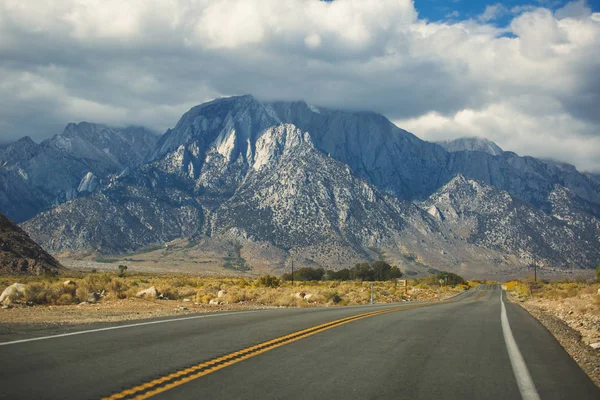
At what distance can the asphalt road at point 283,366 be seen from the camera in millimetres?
7430

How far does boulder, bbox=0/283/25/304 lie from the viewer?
80.9 feet

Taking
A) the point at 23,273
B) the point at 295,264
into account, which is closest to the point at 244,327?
the point at 23,273

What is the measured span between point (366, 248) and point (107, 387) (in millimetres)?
193025

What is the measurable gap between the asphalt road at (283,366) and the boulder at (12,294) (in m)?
14.2

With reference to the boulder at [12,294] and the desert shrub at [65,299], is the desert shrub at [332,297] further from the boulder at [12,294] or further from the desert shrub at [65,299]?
the boulder at [12,294]

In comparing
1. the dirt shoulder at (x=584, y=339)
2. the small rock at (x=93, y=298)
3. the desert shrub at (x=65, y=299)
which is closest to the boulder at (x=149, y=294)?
the small rock at (x=93, y=298)

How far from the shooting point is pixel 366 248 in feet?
649

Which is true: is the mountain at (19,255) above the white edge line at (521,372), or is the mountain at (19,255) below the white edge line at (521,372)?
above

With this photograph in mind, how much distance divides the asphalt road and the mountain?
245 ft

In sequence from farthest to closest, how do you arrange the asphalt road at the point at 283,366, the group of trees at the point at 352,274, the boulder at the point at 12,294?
the group of trees at the point at 352,274
the boulder at the point at 12,294
the asphalt road at the point at 283,366

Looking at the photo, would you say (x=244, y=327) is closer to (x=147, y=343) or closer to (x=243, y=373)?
(x=147, y=343)

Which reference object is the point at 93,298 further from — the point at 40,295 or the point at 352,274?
the point at 352,274

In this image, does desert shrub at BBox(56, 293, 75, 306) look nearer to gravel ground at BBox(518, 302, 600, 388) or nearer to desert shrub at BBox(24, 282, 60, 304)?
desert shrub at BBox(24, 282, 60, 304)

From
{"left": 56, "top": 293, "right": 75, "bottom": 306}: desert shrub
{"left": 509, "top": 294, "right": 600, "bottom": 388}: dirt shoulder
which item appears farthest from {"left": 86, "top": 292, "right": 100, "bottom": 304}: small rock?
{"left": 509, "top": 294, "right": 600, "bottom": 388}: dirt shoulder
